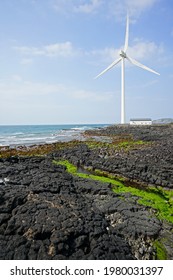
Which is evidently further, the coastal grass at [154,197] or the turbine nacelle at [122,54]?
the turbine nacelle at [122,54]

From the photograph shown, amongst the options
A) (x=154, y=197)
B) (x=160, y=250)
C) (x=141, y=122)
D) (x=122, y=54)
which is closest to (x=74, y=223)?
(x=160, y=250)

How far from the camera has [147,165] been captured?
18.8 m

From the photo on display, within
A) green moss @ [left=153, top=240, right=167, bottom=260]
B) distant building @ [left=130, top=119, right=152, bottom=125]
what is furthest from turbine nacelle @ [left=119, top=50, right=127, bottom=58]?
green moss @ [left=153, top=240, right=167, bottom=260]

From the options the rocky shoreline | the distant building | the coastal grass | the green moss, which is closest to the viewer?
the rocky shoreline

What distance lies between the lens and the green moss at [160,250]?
28.6 ft

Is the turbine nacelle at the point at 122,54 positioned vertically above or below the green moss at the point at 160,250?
above

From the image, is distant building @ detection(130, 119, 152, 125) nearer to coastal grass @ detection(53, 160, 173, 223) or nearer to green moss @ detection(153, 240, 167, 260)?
coastal grass @ detection(53, 160, 173, 223)

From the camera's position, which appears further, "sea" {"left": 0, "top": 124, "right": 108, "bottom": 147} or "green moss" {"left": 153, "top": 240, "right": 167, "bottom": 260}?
"sea" {"left": 0, "top": 124, "right": 108, "bottom": 147}

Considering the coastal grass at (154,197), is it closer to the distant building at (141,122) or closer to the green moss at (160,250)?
the green moss at (160,250)

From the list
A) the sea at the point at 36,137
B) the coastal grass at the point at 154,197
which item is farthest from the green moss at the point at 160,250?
the sea at the point at 36,137

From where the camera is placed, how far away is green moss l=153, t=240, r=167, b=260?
343 inches

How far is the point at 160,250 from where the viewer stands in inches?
356

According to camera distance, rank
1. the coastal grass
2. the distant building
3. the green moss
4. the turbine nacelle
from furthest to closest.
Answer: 1. the distant building
2. the turbine nacelle
3. the coastal grass
4. the green moss
